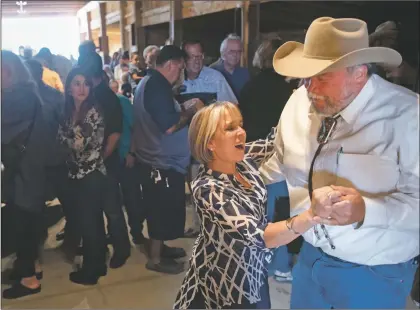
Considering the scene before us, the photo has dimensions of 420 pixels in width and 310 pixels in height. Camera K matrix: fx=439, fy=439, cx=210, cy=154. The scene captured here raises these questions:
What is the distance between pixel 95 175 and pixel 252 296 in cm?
40

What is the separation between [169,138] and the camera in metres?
0.85

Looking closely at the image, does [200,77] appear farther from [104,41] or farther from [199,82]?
[104,41]

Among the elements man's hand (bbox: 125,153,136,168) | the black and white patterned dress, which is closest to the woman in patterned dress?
the black and white patterned dress

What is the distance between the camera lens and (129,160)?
0.91 meters

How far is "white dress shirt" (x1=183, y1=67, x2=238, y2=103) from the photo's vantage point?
0.83m

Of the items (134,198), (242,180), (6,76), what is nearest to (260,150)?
(242,180)

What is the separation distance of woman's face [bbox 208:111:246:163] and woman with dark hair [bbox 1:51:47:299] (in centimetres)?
42

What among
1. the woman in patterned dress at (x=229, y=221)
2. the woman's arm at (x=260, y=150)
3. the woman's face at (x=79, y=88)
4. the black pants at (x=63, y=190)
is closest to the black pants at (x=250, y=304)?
the woman in patterned dress at (x=229, y=221)

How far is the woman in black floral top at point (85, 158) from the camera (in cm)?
88

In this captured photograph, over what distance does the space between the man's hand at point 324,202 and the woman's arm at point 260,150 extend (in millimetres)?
202

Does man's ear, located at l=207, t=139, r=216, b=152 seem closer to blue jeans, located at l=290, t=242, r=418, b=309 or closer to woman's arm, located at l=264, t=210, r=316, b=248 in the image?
woman's arm, located at l=264, t=210, r=316, b=248

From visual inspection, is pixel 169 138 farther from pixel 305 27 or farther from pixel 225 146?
pixel 305 27

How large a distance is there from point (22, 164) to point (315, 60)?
632 mm

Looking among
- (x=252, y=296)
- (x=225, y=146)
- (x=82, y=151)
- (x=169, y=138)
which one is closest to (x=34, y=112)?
(x=82, y=151)
